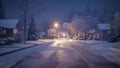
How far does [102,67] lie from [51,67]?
279cm

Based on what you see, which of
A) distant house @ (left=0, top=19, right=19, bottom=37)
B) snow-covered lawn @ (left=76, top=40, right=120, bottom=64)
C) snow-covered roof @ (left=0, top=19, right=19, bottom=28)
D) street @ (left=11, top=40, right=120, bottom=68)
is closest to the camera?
street @ (left=11, top=40, right=120, bottom=68)

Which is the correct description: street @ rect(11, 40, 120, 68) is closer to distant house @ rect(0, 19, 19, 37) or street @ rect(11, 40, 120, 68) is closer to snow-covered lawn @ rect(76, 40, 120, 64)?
snow-covered lawn @ rect(76, 40, 120, 64)

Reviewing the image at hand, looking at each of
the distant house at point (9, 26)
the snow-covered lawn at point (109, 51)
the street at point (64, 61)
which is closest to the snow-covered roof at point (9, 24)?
the distant house at point (9, 26)

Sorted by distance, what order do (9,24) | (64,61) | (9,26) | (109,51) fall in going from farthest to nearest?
(9,24) → (9,26) → (109,51) → (64,61)

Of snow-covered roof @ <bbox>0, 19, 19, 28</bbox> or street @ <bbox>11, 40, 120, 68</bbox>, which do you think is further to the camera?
snow-covered roof @ <bbox>0, 19, 19, 28</bbox>

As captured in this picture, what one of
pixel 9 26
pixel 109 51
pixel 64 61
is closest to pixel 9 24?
pixel 9 26

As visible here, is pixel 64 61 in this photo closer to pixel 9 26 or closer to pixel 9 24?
pixel 9 26

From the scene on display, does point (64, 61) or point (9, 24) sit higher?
point (9, 24)

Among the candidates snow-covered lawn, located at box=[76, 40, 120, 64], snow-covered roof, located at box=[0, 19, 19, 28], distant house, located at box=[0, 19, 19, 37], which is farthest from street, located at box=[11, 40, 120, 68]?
snow-covered roof, located at box=[0, 19, 19, 28]

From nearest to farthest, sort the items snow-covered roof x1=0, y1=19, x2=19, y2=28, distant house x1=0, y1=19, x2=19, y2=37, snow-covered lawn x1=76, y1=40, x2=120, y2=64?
snow-covered lawn x1=76, y1=40, x2=120, y2=64
distant house x1=0, y1=19, x2=19, y2=37
snow-covered roof x1=0, y1=19, x2=19, y2=28

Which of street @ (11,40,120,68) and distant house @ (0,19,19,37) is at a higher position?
distant house @ (0,19,19,37)

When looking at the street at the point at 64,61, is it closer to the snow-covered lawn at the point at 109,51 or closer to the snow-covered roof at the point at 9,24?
the snow-covered lawn at the point at 109,51

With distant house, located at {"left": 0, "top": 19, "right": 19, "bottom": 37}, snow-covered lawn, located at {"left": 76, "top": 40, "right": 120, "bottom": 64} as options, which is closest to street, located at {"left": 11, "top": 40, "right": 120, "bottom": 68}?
snow-covered lawn, located at {"left": 76, "top": 40, "right": 120, "bottom": 64}

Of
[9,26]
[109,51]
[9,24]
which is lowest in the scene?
[109,51]
